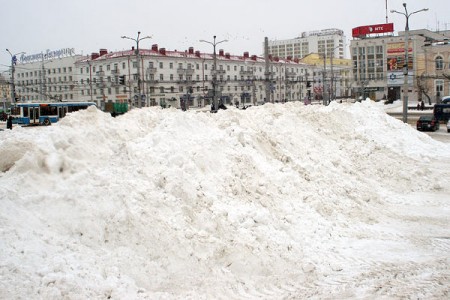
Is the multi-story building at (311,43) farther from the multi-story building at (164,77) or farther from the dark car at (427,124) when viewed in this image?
the dark car at (427,124)

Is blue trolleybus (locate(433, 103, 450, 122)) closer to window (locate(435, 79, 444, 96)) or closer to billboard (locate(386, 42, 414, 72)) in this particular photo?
window (locate(435, 79, 444, 96))

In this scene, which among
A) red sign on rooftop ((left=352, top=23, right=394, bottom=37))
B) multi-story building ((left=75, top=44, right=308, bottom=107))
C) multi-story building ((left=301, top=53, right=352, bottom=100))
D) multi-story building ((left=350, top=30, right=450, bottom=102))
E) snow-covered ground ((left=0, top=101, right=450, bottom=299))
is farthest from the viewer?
multi-story building ((left=301, top=53, right=352, bottom=100))

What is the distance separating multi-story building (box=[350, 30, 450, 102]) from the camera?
7494cm

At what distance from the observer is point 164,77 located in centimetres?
7162

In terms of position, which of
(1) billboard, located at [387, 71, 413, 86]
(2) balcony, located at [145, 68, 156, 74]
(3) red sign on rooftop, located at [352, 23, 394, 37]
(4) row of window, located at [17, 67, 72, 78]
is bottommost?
(1) billboard, located at [387, 71, 413, 86]

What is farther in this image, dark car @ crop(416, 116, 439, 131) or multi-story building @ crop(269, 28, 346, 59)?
multi-story building @ crop(269, 28, 346, 59)

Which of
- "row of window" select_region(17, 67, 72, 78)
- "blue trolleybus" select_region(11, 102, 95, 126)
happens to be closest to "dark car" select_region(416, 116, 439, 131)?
"blue trolleybus" select_region(11, 102, 95, 126)

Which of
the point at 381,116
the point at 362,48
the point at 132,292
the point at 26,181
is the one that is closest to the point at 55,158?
the point at 26,181

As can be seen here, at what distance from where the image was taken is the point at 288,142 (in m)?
16.2

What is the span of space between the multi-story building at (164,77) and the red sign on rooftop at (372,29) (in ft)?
56.0

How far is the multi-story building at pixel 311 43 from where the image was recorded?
6629 inches

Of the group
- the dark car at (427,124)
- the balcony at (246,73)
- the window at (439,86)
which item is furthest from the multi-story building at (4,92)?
the window at (439,86)

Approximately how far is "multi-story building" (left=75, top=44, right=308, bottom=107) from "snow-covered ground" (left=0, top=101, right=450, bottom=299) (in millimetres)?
50277

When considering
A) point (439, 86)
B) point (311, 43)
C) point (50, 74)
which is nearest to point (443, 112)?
point (439, 86)
